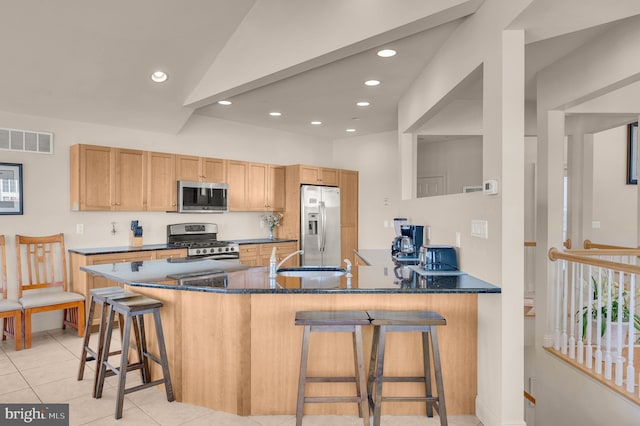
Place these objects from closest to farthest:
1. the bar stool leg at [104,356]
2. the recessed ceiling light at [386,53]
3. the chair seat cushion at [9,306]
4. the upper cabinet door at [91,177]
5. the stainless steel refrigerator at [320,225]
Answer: the bar stool leg at [104,356] < the recessed ceiling light at [386,53] < the chair seat cushion at [9,306] < the upper cabinet door at [91,177] < the stainless steel refrigerator at [320,225]

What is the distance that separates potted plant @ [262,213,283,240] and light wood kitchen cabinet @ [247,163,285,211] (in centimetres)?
14

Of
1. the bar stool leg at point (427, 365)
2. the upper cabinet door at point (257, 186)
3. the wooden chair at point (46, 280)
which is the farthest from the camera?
the upper cabinet door at point (257, 186)

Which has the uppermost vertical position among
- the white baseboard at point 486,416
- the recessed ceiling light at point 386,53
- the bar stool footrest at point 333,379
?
the recessed ceiling light at point 386,53

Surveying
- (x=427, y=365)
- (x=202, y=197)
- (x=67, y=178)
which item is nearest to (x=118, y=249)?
(x=67, y=178)

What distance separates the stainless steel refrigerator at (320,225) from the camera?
6.59 m

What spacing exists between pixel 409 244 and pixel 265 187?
10.3ft

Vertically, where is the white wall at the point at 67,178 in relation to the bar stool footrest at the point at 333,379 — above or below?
above

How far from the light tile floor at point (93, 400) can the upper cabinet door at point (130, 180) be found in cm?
181

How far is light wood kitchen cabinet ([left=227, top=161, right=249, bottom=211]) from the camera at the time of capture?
6.08 meters

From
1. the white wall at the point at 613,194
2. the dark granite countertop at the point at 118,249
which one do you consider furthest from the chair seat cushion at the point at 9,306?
the white wall at the point at 613,194

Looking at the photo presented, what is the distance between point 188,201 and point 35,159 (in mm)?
1737

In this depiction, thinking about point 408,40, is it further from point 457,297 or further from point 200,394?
point 200,394

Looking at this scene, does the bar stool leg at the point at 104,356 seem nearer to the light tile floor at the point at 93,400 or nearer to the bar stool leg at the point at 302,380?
the light tile floor at the point at 93,400

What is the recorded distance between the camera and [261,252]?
6.13m
